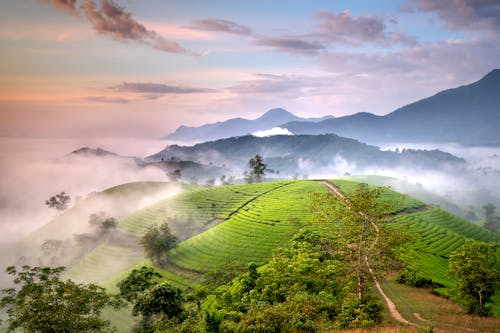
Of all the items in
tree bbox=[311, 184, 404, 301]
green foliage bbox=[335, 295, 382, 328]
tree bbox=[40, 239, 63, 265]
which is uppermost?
tree bbox=[311, 184, 404, 301]

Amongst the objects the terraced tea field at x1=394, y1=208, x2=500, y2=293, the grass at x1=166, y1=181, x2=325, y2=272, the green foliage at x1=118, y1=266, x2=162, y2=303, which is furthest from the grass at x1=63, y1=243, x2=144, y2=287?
the terraced tea field at x1=394, y1=208, x2=500, y2=293

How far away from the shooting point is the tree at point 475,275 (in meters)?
28.7

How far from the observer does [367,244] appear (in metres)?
28.2

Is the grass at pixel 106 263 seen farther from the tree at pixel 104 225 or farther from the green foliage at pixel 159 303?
the green foliage at pixel 159 303

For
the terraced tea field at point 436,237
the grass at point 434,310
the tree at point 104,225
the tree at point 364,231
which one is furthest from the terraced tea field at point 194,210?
the tree at point 364,231

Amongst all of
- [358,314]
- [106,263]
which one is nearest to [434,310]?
[358,314]

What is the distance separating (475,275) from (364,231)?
10.5 metres

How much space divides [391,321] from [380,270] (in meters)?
4.04

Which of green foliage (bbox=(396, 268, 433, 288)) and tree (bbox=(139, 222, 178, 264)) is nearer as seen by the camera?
green foliage (bbox=(396, 268, 433, 288))

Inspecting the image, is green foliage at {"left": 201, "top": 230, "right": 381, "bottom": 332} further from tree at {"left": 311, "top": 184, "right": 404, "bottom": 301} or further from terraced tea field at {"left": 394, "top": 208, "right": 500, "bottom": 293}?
terraced tea field at {"left": 394, "top": 208, "right": 500, "bottom": 293}

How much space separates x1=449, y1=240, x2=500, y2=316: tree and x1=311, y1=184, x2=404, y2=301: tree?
24.7 ft

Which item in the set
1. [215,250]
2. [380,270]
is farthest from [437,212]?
[380,270]

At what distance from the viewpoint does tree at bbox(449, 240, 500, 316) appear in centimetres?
2870

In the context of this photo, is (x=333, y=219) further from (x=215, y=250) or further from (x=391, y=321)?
(x=215, y=250)
